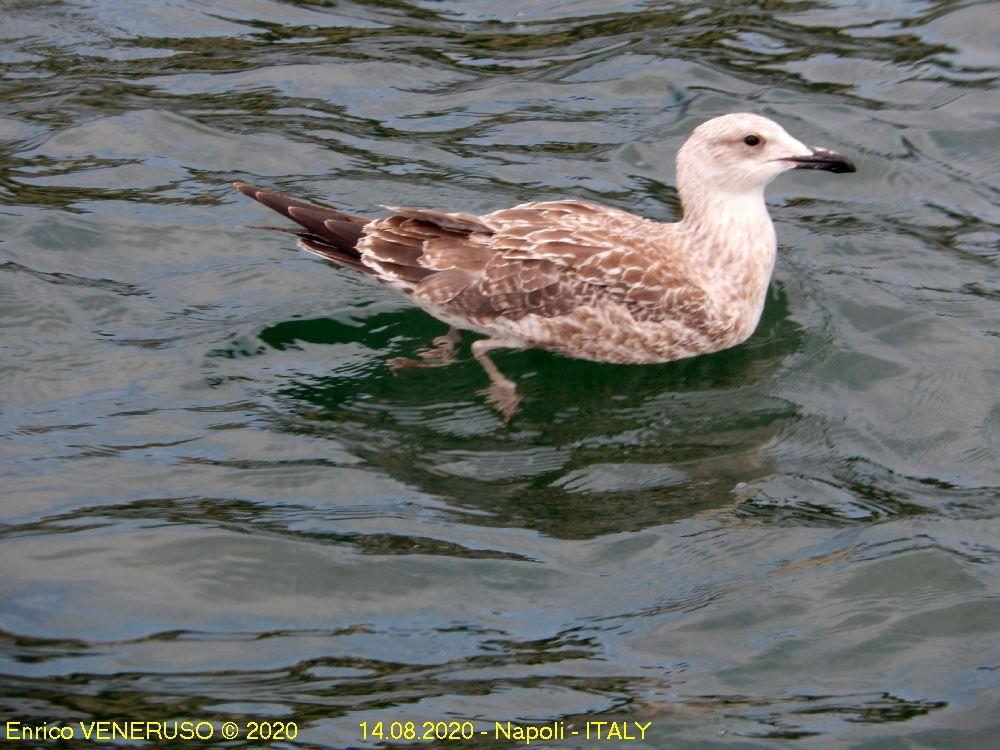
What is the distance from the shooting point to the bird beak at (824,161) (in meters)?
7.66

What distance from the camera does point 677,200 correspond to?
9711 millimetres

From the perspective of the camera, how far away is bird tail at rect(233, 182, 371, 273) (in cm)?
788

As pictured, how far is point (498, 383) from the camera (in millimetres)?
7773

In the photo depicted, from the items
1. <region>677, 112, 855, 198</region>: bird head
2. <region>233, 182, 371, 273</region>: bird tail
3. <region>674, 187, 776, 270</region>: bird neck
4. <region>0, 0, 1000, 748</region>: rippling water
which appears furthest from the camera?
<region>674, 187, 776, 270</region>: bird neck

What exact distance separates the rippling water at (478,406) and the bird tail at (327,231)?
503 millimetres

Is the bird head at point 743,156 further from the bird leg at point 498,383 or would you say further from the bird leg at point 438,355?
the bird leg at point 438,355

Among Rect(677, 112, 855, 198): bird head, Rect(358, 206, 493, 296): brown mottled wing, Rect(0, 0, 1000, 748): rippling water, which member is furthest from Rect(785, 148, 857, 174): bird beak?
Rect(358, 206, 493, 296): brown mottled wing

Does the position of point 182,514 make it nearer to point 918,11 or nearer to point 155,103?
point 155,103

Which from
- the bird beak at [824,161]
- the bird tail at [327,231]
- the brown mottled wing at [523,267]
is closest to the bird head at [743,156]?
the bird beak at [824,161]

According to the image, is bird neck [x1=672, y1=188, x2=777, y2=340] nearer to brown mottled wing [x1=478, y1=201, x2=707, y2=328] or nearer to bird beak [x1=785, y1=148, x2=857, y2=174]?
brown mottled wing [x1=478, y1=201, x2=707, y2=328]

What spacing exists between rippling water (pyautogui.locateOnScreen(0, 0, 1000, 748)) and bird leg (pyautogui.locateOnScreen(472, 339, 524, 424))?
75 millimetres

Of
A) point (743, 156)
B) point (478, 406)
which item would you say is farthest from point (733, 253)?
point (478, 406)

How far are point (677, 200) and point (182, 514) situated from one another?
441 centimetres

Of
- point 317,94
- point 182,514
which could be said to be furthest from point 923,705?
point 317,94
